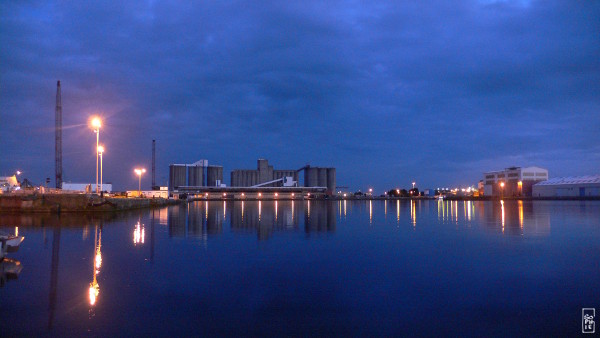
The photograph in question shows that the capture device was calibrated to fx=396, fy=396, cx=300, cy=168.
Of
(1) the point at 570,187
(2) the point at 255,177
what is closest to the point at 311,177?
(2) the point at 255,177

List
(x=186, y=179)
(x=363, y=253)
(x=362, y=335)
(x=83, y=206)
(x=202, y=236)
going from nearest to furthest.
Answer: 1. (x=362, y=335)
2. (x=363, y=253)
3. (x=202, y=236)
4. (x=83, y=206)
5. (x=186, y=179)

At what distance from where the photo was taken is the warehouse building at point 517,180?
130 meters

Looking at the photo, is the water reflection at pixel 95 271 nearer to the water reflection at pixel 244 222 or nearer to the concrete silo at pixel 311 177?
the water reflection at pixel 244 222

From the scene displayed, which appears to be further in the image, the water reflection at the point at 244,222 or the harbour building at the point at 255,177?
the harbour building at the point at 255,177

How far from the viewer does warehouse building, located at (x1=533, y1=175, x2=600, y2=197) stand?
110875 millimetres

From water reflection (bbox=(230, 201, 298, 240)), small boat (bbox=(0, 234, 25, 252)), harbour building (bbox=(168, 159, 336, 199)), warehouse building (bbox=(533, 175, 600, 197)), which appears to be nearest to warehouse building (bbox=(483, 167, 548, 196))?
warehouse building (bbox=(533, 175, 600, 197))

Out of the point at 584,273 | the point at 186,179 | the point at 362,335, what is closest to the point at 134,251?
the point at 362,335

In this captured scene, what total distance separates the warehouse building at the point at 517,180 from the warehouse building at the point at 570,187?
4.44 metres

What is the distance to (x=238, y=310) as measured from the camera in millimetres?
8688

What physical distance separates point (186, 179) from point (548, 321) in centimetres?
17551

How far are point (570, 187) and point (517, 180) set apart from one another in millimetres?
16888

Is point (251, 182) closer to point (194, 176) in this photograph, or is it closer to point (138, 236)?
point (194, 176)

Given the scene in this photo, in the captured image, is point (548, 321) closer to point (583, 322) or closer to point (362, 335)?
point (583, 322)

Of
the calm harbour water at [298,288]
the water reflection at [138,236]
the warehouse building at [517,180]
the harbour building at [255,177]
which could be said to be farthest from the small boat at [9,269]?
the harbour building at [255,177]
